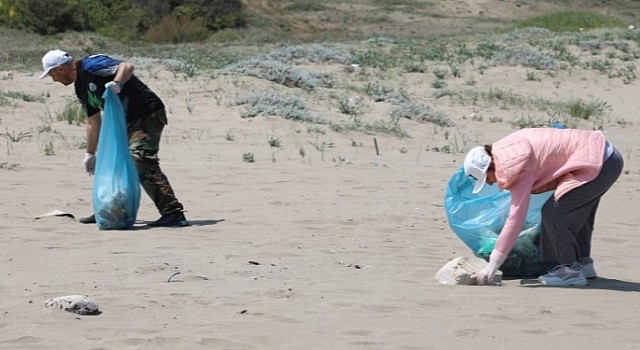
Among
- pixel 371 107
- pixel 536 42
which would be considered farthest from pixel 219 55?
pixel 371 107

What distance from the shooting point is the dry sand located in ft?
17.5

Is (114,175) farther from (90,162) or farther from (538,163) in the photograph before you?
(538,163)

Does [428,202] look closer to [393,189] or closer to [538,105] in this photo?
[393,189]

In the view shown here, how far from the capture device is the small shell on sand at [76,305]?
5.45 m

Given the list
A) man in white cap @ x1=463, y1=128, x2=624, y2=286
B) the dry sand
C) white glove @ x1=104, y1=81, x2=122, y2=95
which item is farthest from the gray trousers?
white glove @ x1=104, y1=81, x2=122, y2=95

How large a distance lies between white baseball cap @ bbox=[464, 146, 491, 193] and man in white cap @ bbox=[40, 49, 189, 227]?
3.06m

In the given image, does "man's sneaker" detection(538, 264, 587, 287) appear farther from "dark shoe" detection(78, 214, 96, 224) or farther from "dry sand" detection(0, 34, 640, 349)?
"dark shoe" detection(78, 214, 96, 224)

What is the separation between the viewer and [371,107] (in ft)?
56.3

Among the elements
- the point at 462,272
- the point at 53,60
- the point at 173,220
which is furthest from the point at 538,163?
the point at 53,60

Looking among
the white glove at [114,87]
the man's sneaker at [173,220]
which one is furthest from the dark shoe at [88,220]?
the white glove at [114,87]

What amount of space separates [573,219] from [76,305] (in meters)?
2.73

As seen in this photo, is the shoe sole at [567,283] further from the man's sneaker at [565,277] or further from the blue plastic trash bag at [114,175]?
the blue plastic trash bag at [114,175]

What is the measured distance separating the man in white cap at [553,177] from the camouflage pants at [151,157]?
2.98 meters

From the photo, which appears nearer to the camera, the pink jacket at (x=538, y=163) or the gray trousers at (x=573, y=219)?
the pink jacket at (x=538, y=163)
